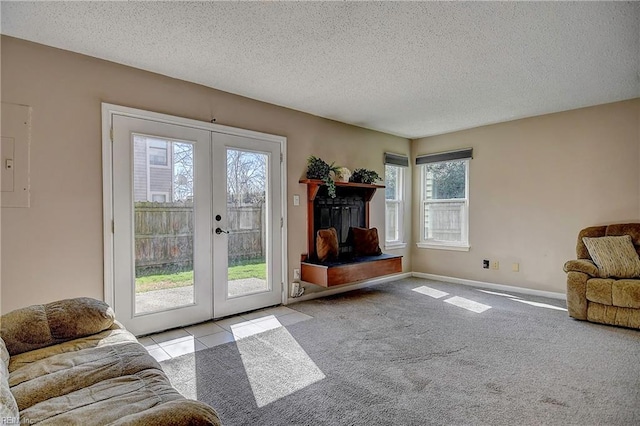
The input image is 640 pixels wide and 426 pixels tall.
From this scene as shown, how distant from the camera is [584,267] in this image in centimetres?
333

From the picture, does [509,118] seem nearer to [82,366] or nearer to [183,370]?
[183,370]

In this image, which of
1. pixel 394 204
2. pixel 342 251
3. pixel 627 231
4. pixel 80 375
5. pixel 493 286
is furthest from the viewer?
pixel 394 204

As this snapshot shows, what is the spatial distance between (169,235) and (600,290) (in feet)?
13.0

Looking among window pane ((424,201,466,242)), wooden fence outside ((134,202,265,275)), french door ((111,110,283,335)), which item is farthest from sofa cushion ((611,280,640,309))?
wooden fence outside ((134,202,265,275))

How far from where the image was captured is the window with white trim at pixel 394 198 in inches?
212

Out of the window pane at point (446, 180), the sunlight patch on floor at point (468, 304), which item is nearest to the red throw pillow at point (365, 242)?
the sunlight patch on floor at point (468, 304)

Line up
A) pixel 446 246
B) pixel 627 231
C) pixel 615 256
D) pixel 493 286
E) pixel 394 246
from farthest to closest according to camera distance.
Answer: pixel 394 246
pixel 446 246
pixel 493 286
pixel 627 231
pixel 615 256

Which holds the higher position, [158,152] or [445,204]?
[158,152]

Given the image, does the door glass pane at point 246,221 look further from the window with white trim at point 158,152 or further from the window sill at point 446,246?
the window sill at point 446,246

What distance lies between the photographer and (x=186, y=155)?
322 cm

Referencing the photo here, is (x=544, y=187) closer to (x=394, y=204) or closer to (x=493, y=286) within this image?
(x=493, y=286)

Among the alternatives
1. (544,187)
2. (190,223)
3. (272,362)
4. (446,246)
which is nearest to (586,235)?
(544,187)

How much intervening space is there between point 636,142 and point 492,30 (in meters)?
2.66

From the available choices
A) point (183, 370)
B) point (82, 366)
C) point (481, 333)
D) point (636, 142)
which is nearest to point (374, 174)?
point (481, 333)
